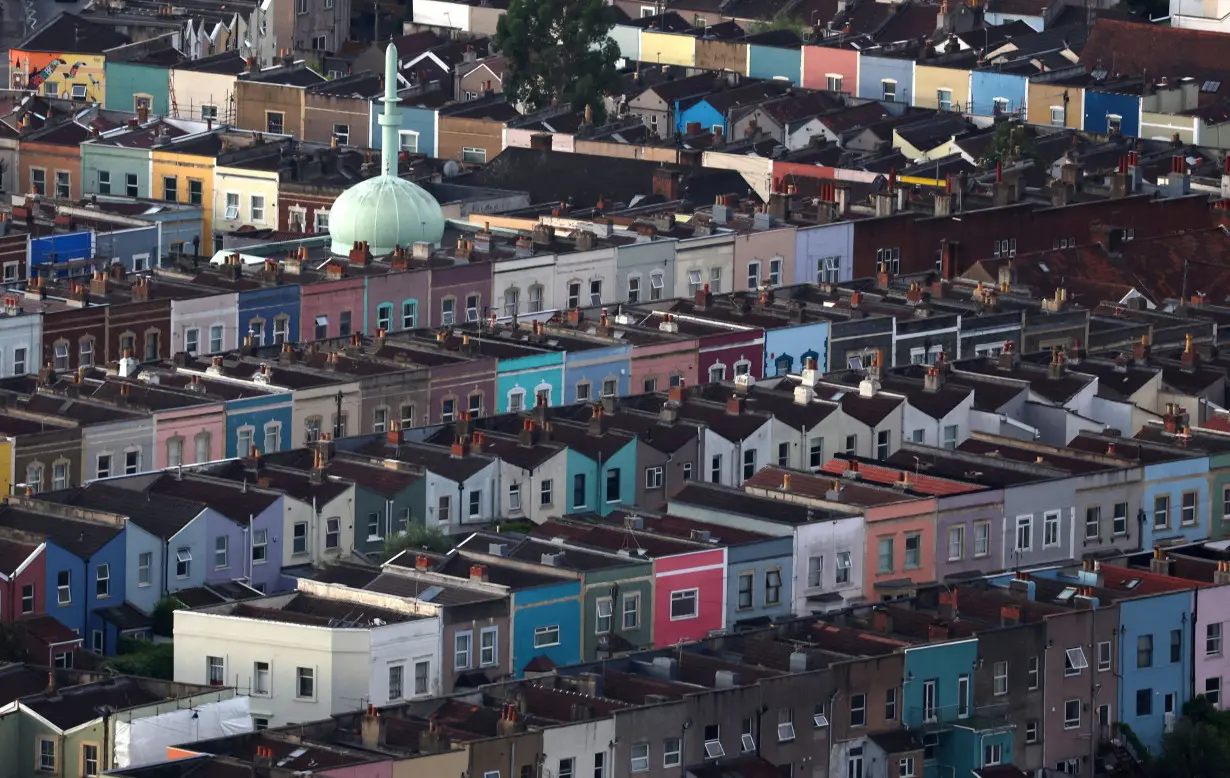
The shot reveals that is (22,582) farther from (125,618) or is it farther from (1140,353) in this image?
(1140,353)

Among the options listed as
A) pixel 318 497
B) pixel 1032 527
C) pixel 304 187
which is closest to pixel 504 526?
pixel 318 497

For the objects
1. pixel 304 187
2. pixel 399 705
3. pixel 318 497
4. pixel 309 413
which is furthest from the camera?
pixel 304 187

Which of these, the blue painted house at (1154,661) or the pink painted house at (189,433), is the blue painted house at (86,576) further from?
the blue painted house at (1154,661)

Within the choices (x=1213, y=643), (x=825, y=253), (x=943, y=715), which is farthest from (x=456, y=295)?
(x=943, y=715)

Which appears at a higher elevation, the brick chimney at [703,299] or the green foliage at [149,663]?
the brick chimney at [703,299]

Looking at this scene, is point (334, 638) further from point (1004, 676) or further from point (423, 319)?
point (423, 319)

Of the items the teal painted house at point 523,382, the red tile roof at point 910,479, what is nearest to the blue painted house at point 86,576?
the red tile roof at point 910,479

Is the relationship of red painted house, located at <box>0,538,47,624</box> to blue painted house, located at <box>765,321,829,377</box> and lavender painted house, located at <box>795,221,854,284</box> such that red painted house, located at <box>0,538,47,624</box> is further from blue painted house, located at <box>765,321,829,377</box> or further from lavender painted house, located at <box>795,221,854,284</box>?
lavender painted house, located at <box>795,221,854,284</box>
